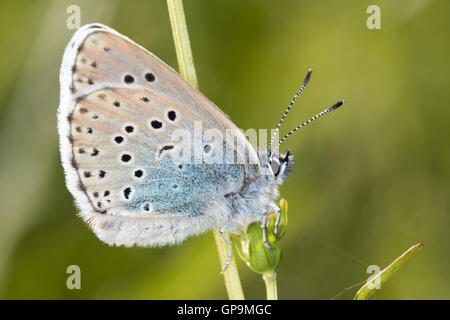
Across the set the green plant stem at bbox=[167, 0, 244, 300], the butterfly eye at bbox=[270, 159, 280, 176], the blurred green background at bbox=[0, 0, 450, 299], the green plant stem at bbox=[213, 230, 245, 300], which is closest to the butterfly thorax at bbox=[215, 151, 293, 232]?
the butterfly eye at bbox=[270, 159, 280, 176]

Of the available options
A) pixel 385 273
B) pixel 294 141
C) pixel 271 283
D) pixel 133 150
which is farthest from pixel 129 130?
pixel 294 141

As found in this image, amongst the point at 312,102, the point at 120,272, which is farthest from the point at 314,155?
the point at 120,272

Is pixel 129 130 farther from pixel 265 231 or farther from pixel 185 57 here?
pixel 265 231

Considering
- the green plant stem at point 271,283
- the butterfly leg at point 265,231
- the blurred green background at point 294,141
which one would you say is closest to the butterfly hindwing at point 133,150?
the butterfly leg at point 265,231

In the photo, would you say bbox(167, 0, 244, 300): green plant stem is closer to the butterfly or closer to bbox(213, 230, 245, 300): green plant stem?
bbox(213, 230, 245, 300): green plant stem
